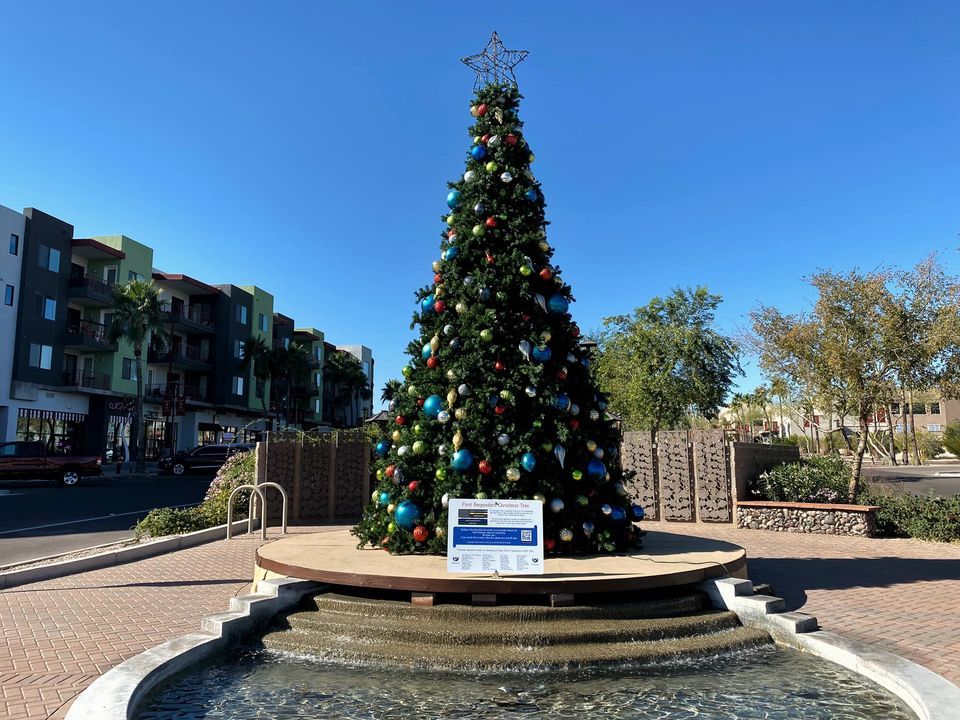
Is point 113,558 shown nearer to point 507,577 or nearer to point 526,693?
point 507,577

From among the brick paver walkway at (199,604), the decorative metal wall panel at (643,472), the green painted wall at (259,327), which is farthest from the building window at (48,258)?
the decorative metal wall panel at (643,472)

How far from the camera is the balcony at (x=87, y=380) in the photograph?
38969 millimetres

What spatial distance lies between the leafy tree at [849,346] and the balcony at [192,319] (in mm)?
42441

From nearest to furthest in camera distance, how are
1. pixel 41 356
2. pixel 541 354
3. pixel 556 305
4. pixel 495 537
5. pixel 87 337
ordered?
pixel 495 537, pixel 541 354, pixel 556 305, pixel 41 356, pixel 87 337

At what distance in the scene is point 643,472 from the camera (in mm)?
15336

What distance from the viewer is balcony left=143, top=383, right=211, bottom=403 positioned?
1832 inches

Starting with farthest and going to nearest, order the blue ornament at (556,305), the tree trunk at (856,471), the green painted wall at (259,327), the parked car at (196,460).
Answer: the green painted wall at (259,327) → the parked car at (196,460) → the tree trunk at (856,471) → the blue ornament at (556,305)

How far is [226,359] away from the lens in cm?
5350

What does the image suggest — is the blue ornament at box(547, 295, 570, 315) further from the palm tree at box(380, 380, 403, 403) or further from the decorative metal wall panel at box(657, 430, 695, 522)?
the decorative metal wall panel at box(657, 430, 695, 522)

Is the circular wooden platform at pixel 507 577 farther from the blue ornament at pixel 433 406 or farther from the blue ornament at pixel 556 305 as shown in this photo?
the blue ornament at pixel 556 305

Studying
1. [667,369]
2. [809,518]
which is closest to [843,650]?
[809,518]

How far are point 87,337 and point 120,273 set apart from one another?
5256 mm

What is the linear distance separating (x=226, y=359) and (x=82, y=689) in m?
52.2

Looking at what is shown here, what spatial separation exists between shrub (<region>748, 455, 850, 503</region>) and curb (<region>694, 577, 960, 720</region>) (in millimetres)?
8547
